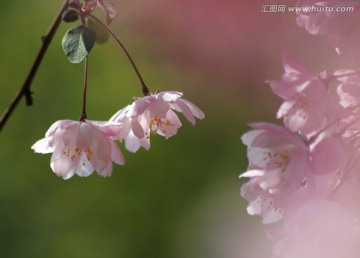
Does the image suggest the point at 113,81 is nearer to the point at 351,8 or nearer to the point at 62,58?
the point at 62,58

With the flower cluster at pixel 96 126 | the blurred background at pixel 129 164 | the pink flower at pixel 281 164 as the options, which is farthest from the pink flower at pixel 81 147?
the blurred background at pixel 129 164

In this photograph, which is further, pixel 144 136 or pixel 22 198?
pixel 22 198

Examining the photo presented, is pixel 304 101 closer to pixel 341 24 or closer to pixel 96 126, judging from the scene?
pixel 341 24

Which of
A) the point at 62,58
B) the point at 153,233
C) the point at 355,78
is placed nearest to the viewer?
the point at 355,78

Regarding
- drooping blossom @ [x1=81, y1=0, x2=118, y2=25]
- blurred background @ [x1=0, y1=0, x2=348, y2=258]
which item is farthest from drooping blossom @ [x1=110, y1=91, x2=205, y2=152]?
blurred background @ [x1=0, y1=0, x2=348, y2=258]

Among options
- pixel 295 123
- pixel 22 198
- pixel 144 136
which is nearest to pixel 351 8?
pixel 295 123

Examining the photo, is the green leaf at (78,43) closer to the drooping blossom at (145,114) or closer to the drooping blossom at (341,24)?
the drooping blossom at (145,114)
